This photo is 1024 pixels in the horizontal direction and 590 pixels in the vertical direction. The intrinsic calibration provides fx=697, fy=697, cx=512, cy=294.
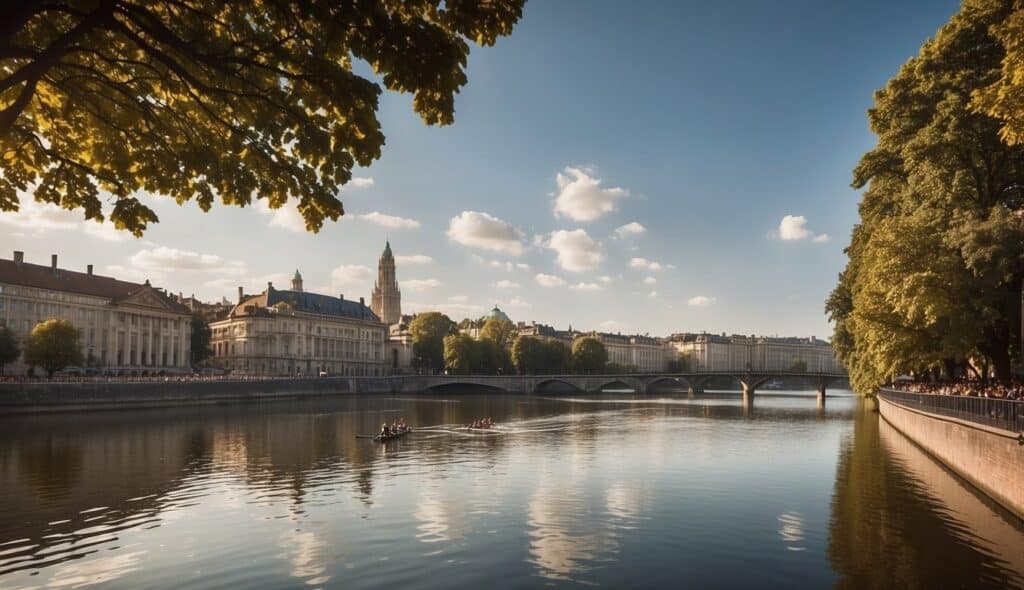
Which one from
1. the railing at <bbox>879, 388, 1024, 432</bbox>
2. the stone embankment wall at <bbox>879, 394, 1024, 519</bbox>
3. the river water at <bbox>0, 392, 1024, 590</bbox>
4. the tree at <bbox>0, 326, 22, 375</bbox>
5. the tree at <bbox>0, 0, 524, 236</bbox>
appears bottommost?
the river water at <bbox>0, 392, 1024, 590</bbox>

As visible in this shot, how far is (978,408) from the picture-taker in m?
26.5

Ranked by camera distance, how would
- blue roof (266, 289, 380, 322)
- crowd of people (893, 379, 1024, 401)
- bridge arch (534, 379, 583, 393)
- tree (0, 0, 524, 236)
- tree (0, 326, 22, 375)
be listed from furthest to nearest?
blue roof (266, 289, 380, 322) < bridge arch (534, 379, 583, 393) < tree (0, 326, 22, 375) < crowd of people (893, 379, 1024, 401) < tree (0, 0, 524, 236)

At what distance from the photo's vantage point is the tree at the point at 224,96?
838 centimetres

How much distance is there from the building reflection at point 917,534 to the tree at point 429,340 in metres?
129

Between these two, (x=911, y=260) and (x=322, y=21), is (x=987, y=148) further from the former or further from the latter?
(x=322, y=21)

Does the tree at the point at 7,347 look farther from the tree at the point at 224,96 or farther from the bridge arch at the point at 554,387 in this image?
the bridge arch at the point at 554,387

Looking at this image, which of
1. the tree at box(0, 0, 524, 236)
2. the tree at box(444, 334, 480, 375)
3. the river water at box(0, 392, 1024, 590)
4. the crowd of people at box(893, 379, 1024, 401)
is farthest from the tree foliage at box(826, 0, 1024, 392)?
the tree at box(444, 334, 480, 375)

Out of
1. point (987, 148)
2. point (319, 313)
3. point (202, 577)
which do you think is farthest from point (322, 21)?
point (319, 313)

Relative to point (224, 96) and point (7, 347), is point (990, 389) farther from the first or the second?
point (7, 347)

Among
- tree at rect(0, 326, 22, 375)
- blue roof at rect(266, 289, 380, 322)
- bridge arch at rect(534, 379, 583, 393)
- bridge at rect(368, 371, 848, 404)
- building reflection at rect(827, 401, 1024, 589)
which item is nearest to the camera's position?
building reflection at rect(827, 401, 1024, 589)

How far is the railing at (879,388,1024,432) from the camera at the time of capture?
72.2ft

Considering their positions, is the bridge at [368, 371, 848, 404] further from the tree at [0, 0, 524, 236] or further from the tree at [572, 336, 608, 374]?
the tree at [0, 0, 524, 236]

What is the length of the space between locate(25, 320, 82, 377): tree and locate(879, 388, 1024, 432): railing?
269 feet

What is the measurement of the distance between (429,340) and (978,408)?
13555 cm
